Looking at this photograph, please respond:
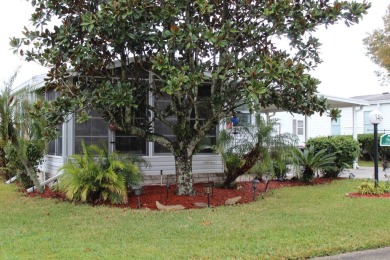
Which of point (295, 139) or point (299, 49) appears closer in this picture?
point (299, 49)

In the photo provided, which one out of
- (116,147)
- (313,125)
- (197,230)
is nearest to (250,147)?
(116,147)

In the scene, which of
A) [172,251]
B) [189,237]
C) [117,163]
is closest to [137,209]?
[117,163]

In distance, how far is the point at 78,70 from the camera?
8.80m

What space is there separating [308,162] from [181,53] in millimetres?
5921

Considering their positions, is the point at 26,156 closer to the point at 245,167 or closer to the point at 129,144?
the point at 129,144

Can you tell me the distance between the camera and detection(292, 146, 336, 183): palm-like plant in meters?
12.9

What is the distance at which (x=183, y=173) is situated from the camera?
32.3 ft

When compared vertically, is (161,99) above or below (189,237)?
above

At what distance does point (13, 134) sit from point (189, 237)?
6.14 m

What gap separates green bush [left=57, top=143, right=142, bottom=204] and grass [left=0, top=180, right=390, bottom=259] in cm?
38

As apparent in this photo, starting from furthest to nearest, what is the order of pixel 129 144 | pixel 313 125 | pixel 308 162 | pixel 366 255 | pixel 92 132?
pixel 313 125 → pixel 308 162 → pixel 129 144 → pixel 92 132 → pixel 366 255

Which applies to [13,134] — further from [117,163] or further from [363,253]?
[363,253]

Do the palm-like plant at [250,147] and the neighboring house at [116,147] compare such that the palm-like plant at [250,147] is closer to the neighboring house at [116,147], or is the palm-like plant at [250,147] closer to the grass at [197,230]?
the neighboring house at [116,147]

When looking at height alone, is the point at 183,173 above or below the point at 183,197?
above
